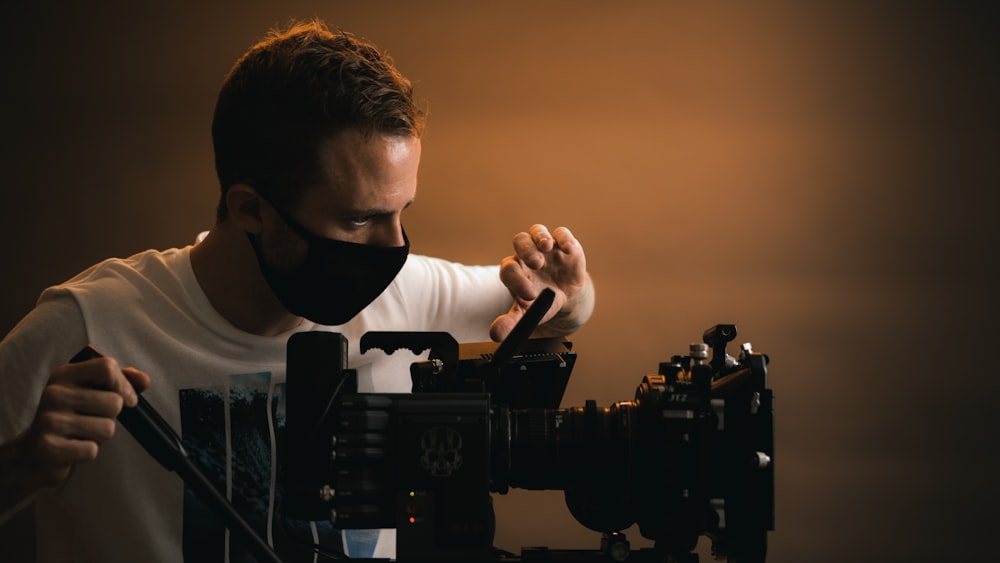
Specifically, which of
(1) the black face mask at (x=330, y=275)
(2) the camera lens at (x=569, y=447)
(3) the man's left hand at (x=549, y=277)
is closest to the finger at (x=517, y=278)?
(3) the man's left hand at (x=549, y=277)

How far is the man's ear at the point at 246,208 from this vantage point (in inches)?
44.2

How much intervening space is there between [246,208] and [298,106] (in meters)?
0.16

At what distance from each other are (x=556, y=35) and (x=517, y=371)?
51.4 inches

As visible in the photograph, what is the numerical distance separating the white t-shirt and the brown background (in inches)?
36.8

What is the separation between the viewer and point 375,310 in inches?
51.1

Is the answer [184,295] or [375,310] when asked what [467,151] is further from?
[184,295]

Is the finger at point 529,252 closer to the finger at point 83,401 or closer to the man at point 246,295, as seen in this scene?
the man at point 246,295

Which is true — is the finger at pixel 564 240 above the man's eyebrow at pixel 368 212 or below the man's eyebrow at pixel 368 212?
below

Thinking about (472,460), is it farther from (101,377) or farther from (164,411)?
(164,411)

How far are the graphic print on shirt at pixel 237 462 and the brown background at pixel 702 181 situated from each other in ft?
3.12

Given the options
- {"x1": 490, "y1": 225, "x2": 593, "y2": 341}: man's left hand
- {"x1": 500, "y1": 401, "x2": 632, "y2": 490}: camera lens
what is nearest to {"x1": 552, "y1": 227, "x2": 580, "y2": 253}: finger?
{"x1": 490, "y1": 225, "x2": 593, "y2": 341}: man's left hand

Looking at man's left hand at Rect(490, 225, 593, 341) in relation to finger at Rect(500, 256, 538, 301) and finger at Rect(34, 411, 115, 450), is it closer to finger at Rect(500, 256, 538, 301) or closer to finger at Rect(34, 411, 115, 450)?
finger at Rect(500, 256, 538, 301)

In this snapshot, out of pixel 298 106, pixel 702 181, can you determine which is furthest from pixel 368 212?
pixel 702 181

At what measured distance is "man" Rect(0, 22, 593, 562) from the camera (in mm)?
1074
